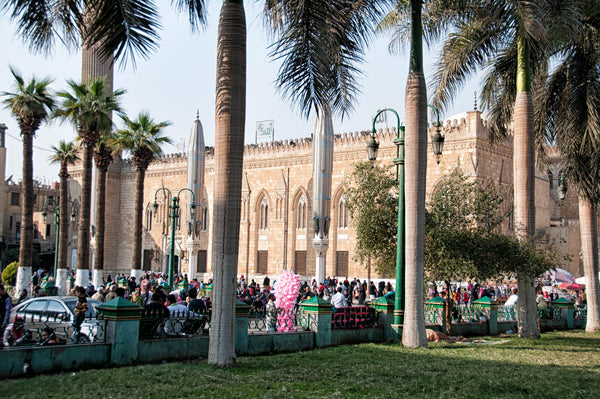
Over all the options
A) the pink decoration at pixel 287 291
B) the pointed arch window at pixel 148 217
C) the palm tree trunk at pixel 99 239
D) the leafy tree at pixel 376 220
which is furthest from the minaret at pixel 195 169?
the pink decoration at pixel 287 291

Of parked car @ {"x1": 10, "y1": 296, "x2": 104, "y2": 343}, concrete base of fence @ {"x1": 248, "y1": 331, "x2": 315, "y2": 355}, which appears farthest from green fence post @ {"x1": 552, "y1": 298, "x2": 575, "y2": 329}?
parked car @ {"x1": 10, "y1": 296, "x2": 104, "y2": 343}

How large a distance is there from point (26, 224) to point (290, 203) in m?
17.4

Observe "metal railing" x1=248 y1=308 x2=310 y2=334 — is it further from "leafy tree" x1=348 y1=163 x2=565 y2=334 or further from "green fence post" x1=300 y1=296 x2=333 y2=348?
"leafy tree" x1=348 y1=163 x2=565 y2=334

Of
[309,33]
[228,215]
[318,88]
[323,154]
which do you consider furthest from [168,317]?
[323,154]

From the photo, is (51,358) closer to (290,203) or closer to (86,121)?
(86,121)

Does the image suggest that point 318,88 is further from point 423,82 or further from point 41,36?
point 41,36

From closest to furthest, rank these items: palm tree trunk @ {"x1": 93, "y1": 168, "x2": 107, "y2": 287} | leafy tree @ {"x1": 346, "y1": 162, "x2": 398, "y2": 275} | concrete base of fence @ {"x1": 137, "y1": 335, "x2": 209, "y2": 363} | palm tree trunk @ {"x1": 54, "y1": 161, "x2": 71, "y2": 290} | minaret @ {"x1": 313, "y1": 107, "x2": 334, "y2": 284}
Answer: concrete base of fence @ {"x1": 137, "y1": 335, "x2": 209, "y2": 363}
leafy tree @ {"x1": 346, "y1": 162, "x2": 398, "y2": 275}
palm tree trunk @ {"x1": 54, "y1": 161, "x2": 71, "y2": 290}
palm tree trunk @ {"x1": 93, "y1": 168, "x2": 107, "y2": 287}
minaret @ {"x1": 313, "y1": 107, "x2": 334, "y2": 284}

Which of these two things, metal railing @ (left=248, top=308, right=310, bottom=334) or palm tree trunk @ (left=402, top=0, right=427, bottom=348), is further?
metal railing @ (left=248, top=308, right=310, bottom=334)

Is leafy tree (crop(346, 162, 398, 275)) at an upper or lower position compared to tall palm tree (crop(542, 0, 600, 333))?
lower

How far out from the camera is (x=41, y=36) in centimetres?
776

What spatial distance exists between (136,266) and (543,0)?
21280 mm

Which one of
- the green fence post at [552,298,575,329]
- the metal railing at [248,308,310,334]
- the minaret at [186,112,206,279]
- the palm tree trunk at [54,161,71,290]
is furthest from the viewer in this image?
the minaret at [186,112,206,279]

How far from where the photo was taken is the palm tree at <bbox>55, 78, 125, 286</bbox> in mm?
24031

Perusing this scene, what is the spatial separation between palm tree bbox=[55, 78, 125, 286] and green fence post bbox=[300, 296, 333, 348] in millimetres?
14482
